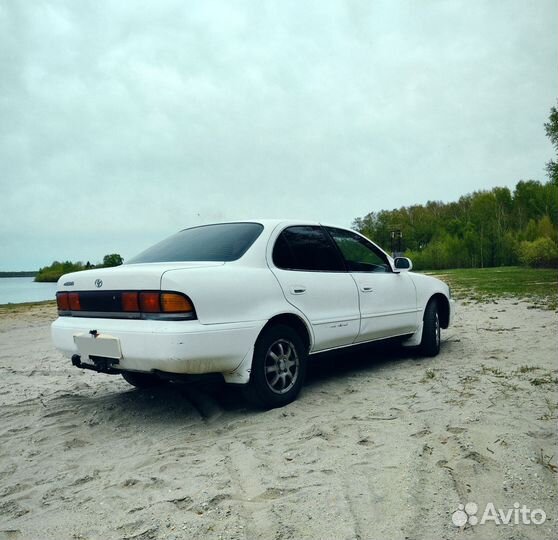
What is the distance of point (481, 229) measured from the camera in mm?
56969

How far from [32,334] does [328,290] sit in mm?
8287

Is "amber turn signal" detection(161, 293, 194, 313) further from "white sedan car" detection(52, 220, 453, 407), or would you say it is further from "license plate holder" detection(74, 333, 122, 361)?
"license plate holder" detection(74, 333, 122, 361)

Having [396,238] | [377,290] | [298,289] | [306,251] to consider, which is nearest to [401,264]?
[377,290]

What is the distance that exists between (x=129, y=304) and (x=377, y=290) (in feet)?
8.77

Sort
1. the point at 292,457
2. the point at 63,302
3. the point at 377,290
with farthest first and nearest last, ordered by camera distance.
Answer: the point at 377,290
the point at 63,302
the point at 292,457

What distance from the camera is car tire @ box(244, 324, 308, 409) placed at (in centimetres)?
397

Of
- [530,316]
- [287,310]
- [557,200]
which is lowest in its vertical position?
[530,316]

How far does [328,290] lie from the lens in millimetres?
4688

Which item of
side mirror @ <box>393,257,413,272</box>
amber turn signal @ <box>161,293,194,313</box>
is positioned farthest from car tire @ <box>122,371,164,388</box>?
side mirror @ <box>393,257,413,272</box>

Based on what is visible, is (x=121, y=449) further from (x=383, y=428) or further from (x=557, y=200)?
(x=557, y=200)

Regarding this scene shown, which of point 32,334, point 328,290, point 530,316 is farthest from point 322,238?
point 32,334

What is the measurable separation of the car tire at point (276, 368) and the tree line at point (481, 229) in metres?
44.5

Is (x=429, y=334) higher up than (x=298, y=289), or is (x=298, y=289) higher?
(x=298, y=289)

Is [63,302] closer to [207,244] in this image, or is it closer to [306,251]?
[207,244]
